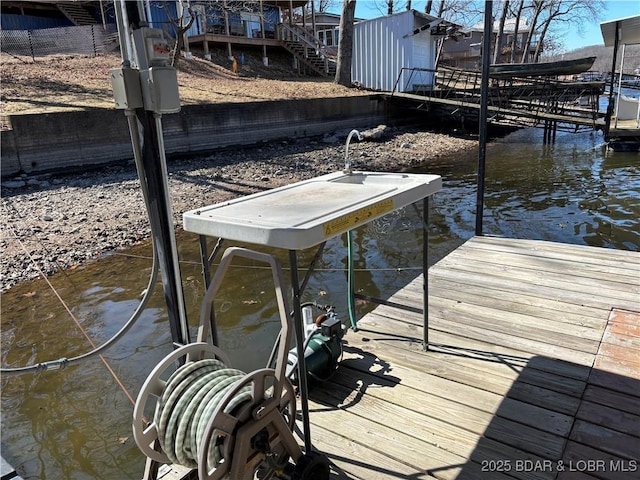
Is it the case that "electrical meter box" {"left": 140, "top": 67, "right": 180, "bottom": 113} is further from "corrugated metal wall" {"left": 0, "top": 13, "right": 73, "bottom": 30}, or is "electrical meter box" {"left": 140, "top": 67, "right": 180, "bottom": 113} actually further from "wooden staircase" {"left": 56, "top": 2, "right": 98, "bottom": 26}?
"wooden staircase" {"left": 56, "top": 2, "right": 98, "bottom": 26}

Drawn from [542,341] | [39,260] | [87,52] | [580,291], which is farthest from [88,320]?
[87,52]

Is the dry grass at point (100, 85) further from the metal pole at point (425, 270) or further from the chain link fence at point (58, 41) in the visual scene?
the metal pole at point (425, 270)

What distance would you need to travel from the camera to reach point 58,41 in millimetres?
20750

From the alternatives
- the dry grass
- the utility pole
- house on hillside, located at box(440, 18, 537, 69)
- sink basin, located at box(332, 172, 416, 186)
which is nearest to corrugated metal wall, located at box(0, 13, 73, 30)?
the dry grass

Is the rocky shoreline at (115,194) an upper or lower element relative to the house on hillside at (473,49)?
lower

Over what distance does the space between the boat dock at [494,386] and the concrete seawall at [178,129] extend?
31.2ft

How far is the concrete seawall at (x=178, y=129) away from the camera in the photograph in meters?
10.2

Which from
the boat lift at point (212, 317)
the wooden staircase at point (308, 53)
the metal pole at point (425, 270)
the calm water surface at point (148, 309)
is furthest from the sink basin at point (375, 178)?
the wooden staircase at point (308, 53)

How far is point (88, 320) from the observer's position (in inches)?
212

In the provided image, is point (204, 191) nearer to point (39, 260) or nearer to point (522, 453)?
point (39, 260)

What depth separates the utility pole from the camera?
2051mm

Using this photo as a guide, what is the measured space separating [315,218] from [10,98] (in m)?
13.5

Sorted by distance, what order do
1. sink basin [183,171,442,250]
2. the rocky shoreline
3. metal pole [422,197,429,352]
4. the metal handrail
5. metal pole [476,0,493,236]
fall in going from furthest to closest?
the metal handrail, the rocky shoreline, metal pole [476,0,493,236], metal pole [422,197,429,352], sink basin [183,171,442,250]

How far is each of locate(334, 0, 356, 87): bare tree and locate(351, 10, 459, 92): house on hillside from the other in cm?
133
